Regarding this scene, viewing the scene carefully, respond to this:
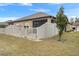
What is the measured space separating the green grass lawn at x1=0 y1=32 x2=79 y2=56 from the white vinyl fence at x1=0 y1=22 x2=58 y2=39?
2.9 inches

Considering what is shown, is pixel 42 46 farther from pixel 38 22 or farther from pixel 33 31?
pixel 38 22

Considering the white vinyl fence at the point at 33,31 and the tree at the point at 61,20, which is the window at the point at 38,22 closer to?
the white vinyl fence at the point at 33,31

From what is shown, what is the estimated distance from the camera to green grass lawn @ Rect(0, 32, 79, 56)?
14.9 ft

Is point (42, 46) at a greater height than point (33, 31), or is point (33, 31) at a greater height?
point (33, 31)

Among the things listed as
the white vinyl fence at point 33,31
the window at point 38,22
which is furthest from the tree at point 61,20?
the window at point 38,22

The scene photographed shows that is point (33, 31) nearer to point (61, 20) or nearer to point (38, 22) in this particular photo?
point (38, 22)

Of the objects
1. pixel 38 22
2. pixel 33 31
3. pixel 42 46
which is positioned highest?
pixel 38 22

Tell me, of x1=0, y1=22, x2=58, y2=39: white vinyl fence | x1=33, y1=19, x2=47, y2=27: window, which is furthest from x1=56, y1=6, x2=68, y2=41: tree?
x1=33, y1=19, x2=47, y2=27: window

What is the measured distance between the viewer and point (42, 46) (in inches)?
182

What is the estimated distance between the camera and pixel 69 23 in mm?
4609

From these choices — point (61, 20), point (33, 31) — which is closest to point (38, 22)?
point (33, 31)

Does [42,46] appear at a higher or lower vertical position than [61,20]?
lower

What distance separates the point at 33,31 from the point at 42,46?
0.28m

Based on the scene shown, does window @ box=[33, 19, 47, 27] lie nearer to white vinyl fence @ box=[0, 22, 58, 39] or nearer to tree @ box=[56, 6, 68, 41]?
white vinyl fence @ box=[0, 22, 58, 39]
